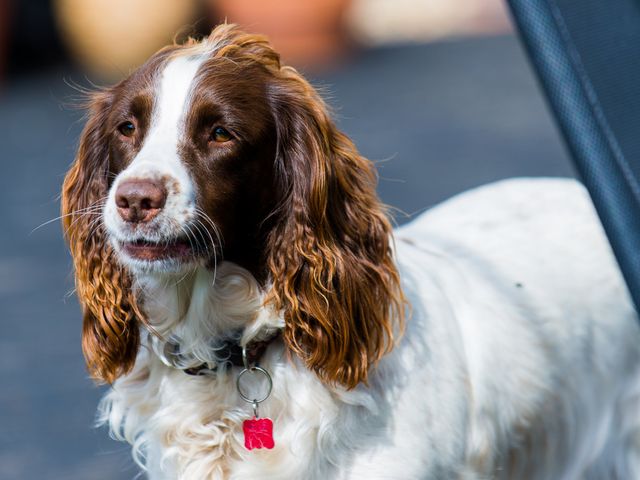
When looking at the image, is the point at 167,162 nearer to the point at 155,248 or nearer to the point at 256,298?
the point at 155,248

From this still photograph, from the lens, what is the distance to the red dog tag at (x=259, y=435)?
319 cm

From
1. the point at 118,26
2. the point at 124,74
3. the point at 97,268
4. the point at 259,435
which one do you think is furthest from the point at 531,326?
the point at 118,26

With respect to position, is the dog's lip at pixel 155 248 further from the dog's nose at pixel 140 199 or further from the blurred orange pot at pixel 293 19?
the blurred orange pot at pixel 293 19

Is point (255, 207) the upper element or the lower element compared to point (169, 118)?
lower

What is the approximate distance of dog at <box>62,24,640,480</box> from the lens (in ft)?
10.2

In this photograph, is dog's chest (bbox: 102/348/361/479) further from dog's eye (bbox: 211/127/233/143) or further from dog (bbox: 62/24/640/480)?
dog's eye (bbox: 211/127/233/143)

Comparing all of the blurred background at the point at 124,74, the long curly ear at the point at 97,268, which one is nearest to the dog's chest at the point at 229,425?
the long curly ear at the point at 97,268

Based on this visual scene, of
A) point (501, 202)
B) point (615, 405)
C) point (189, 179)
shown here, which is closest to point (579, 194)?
point (501, 202)

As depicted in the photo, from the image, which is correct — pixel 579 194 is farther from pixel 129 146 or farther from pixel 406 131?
pixel 406 131

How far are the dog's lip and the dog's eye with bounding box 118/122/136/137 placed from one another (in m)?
0.35

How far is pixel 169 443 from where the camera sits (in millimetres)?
3309

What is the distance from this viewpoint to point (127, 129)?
3256mm

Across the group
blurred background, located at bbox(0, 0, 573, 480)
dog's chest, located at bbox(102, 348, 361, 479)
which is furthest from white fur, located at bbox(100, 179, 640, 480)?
blurred background, located at bbox(0, 0, 573, 480)

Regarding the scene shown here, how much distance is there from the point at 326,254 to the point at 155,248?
1.50 ft
